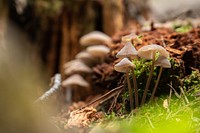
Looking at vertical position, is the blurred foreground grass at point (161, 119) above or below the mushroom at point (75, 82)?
below

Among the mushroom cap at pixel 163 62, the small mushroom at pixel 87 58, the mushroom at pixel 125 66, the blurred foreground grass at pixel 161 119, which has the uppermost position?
the small mushroom at pixel 87 58

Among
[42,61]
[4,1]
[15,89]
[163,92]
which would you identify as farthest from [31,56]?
[15,89]

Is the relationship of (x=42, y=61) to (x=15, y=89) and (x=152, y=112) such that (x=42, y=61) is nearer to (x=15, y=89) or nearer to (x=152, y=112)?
(x=152, y=112)

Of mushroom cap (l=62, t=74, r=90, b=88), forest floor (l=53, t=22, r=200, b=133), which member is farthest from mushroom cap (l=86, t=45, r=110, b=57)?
forest floor (l=53, t=22, r=200, b=133)

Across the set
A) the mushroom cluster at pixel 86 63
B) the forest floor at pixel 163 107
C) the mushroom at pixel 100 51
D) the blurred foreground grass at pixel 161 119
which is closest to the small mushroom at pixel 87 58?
the mushroom cluster at pixel 86 63

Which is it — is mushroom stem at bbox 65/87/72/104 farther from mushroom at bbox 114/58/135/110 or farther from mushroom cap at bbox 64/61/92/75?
mushroom at bbox 114/58/135/110

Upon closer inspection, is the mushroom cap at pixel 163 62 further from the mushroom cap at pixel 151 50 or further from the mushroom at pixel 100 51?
the mushroom at pixel 100 51
